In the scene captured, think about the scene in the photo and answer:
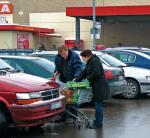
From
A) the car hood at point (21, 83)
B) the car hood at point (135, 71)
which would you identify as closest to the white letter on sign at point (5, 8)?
the car hood at point (135, 71)

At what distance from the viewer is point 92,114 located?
1219 cm

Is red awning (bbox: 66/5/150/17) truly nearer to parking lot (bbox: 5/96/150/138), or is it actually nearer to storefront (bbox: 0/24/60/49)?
storefront (bbox: 0/24/60/49)

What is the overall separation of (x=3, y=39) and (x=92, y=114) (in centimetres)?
2601

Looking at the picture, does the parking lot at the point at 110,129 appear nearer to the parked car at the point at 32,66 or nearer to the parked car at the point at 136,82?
the parked car at the point at 32,66

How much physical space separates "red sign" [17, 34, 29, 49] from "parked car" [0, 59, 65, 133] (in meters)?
29.0

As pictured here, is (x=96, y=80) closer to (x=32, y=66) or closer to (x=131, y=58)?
(x=32, y=66)

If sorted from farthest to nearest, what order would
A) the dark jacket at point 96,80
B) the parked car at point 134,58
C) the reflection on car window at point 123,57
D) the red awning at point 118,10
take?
the red awning at point 118,10, the reflection on car window at point 123,57, the parked car at point 134,58, the dark jacket at point 96,80

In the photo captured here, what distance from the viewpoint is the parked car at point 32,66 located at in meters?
11.5

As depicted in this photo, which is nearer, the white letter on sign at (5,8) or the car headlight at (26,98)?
the car headlight at (26,98)

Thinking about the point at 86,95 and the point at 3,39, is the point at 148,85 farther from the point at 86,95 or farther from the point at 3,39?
the point at 3,39

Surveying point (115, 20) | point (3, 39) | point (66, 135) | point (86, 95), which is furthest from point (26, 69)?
point (115, 20)

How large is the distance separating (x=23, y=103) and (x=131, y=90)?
25.0 feet

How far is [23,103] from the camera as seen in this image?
8508 millimetres

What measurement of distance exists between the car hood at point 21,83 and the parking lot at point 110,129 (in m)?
1.01
